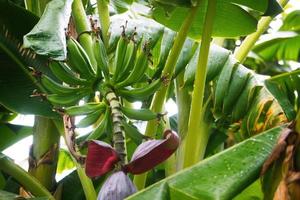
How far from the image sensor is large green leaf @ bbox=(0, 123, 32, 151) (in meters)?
1.18

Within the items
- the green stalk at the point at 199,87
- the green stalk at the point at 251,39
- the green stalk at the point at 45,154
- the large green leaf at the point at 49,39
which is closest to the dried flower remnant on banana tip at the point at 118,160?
the large green leaf at the point at 49,39

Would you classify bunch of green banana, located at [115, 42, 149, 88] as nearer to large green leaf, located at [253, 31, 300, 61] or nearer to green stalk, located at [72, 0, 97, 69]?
green stalk, located at [72, 0, 97, 69]

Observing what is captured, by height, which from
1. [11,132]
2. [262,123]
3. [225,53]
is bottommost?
[11,132]

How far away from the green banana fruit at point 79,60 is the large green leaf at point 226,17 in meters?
0.17

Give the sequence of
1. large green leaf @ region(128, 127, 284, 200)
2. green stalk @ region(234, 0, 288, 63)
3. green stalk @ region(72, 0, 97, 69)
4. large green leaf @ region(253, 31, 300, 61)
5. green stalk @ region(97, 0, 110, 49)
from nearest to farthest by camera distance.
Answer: large green leaf @ region(128, 127, 284, 200) < green stalk @ region(72, 0, 97, 69) < green stalk @ region(97, 0, 110, 49) < green stalk @ region(234, 0, 288, 63) < large green leaf @ region(253, 31, 300, 61)

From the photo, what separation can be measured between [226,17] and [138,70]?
0.28 meters

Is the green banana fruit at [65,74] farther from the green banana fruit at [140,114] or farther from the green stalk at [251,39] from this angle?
the green stalk at [251,39]

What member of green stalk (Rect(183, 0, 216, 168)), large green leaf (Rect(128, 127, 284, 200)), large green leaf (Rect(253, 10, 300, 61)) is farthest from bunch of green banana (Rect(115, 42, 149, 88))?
large green leaf (Rect(253, 10, 300, 61))

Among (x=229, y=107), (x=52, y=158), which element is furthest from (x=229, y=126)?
(x=52, y=158)

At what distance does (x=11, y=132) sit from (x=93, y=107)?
1.63 feet

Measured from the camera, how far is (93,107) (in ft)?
2.52

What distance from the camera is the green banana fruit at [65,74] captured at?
750 millimetres

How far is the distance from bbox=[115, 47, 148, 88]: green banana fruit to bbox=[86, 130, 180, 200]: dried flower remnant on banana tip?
0.18m

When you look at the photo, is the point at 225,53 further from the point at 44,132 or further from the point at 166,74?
the point at 44,132
